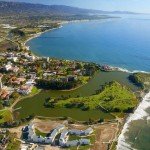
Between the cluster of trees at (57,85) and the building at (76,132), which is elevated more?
the cluster of trees at (57,85)

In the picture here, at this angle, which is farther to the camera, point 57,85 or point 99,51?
point 99,51

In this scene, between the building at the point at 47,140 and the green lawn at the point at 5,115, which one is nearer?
the building at the point at 47,140

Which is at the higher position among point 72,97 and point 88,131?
point 72,97

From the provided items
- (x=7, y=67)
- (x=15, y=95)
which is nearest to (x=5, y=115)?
(x=15, y=95)

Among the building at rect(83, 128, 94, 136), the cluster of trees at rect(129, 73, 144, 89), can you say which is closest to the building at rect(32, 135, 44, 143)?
the building at rect(83, 128, 94, 136)

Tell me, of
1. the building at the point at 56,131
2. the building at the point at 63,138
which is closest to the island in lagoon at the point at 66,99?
the building at the point at 56,131

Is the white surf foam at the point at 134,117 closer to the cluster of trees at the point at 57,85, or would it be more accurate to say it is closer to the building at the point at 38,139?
the building at the point at 38,139

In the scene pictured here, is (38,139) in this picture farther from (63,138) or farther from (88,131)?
(88,131)

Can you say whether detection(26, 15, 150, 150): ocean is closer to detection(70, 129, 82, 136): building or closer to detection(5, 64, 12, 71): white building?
detection(70, 129, 82, 136): building
